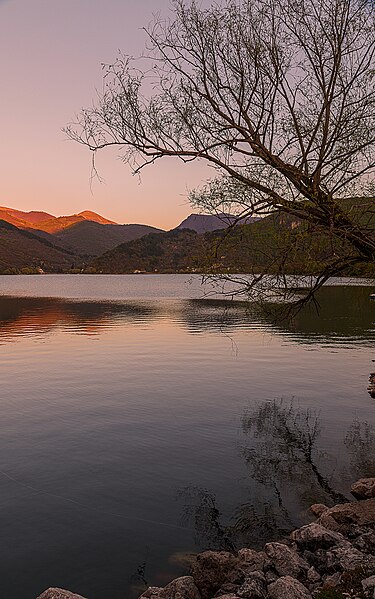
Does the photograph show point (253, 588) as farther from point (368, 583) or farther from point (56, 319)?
point (56, 319)

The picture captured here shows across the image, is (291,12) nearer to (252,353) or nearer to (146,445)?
(146,445)

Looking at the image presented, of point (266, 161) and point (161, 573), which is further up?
point (266, 161)

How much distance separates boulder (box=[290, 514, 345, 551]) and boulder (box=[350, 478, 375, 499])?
199 inches

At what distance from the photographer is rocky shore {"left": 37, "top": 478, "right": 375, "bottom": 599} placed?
11.5 metres

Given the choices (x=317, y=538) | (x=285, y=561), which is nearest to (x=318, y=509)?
(x=317, y=538)

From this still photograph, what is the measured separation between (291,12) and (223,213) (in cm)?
731

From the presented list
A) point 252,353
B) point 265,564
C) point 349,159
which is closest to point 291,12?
point 349,159

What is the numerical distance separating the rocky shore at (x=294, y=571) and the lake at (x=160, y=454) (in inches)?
61.9

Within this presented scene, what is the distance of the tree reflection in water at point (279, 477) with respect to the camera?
1728cm

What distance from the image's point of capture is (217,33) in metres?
18.7

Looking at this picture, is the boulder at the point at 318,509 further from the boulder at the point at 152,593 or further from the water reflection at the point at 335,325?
the water reflection at the point at 335,325

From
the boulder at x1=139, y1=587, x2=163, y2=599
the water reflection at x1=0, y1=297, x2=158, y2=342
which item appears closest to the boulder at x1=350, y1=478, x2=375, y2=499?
the boulder at x1=139, y1=587, x2=163, y2=599

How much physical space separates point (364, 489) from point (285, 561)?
7.19 meters

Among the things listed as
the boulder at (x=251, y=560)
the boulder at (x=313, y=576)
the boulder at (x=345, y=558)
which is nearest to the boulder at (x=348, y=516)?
the boulder at (x=345, y=558)
